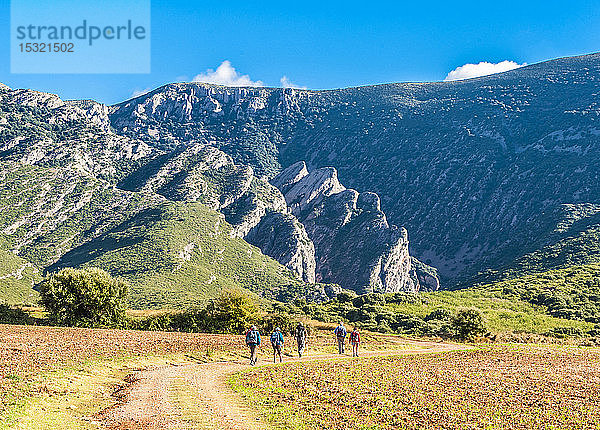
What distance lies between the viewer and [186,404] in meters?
22.2

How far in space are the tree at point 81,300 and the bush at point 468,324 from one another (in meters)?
41.3

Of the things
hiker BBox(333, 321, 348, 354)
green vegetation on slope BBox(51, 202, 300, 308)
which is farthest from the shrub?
green vegetation on slope BBox(51, 202, 300, 308)

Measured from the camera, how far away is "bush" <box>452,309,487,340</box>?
59.4 meters

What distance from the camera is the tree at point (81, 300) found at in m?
56.2

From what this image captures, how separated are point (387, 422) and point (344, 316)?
2480 inches

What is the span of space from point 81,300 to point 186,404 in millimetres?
40771

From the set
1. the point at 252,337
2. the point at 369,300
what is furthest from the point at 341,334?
the point at 369,300

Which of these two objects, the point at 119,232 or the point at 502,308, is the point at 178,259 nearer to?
the point at 119,232

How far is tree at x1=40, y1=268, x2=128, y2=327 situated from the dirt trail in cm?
2808

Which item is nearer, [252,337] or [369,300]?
[252,337]

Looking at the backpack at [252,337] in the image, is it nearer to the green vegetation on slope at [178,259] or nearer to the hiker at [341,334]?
the hiker at [341,334]

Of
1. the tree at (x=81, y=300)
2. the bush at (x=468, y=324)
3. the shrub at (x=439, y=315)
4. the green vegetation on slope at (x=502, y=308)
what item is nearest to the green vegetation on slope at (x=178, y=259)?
the green vegetation on slope at (x=502, y=308)

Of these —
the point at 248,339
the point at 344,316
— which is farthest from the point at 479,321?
the point at 248,339

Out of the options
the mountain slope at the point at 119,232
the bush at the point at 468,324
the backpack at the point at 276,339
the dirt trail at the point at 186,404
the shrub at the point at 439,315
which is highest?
the mountain slope at the point at 119,232
